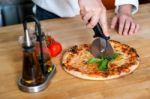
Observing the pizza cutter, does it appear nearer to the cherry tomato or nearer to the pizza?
the pizza

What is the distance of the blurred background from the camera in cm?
177

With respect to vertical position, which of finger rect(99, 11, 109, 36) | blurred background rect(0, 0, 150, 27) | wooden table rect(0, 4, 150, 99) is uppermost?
finger rect(99, 11, 109, 36)

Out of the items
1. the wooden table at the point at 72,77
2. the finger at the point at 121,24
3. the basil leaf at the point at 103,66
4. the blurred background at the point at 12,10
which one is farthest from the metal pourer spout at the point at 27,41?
the blurred background at the point at 12,10

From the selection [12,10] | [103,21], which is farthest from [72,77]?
[12,10]

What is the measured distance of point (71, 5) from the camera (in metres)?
1.27

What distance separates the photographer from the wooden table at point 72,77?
77cm

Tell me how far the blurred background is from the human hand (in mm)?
736

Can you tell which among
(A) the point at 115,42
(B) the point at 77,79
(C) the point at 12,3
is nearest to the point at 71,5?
(A) the point at 115,42

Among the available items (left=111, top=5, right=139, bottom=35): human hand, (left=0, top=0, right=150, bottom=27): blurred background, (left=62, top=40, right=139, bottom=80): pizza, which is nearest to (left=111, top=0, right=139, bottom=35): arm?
(left=111, top=5, right=139, bottom=35): human hand

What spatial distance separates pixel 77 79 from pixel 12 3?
1103mm

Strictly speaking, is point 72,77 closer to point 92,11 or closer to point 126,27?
point 92,11

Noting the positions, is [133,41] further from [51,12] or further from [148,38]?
[51,12]

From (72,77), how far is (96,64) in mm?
93

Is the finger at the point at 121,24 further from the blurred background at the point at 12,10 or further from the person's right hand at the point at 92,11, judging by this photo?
the blurred background at the point at 12,10
